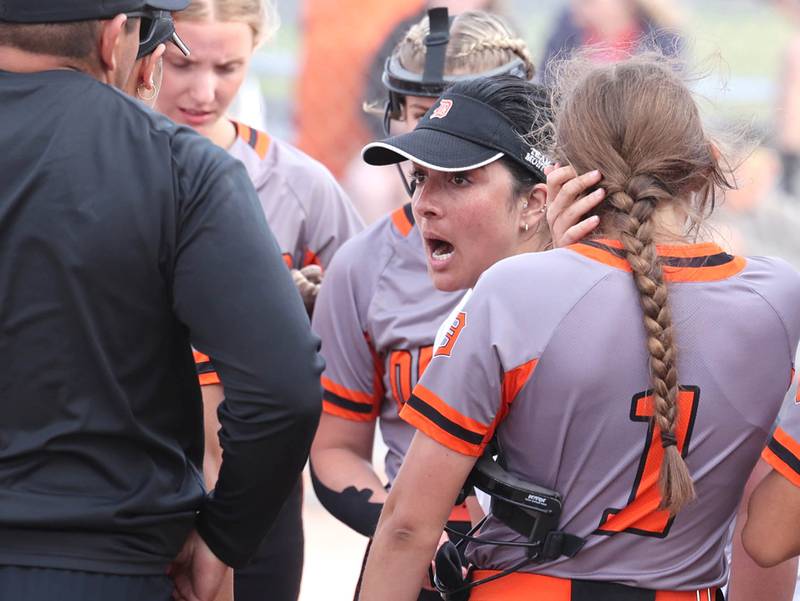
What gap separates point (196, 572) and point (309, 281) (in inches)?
53.9

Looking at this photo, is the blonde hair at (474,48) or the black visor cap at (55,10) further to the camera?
the blonde hair at (474,48)

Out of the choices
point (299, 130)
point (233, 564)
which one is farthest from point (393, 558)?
point (299, 130)

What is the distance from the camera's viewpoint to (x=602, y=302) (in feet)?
6.49

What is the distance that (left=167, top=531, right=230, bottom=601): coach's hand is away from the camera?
2104 mm

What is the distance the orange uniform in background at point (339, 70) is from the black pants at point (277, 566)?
5.29 meters

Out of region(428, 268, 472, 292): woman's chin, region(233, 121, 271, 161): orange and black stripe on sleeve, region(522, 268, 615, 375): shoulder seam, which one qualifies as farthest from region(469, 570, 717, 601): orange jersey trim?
region(233, 121, 271, 161): orange and black stripe on sleeve

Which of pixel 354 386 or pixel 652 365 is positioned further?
pixel 354 386

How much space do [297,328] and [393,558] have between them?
46 centimetres

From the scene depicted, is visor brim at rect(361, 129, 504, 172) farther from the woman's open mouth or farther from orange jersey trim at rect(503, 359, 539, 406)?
orange jersey trim at rect(503, 359, 539, 406)

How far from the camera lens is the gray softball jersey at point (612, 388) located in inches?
77.3

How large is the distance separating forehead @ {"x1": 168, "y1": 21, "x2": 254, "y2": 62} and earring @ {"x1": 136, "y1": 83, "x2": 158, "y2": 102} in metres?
0.97

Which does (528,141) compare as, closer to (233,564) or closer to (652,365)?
(652,365)

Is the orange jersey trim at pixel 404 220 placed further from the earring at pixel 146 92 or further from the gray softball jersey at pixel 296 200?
the earring at pixel 146 92

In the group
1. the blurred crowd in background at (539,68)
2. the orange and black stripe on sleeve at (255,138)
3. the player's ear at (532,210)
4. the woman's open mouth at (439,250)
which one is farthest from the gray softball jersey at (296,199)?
the blurred crowd in background at (539,68)
